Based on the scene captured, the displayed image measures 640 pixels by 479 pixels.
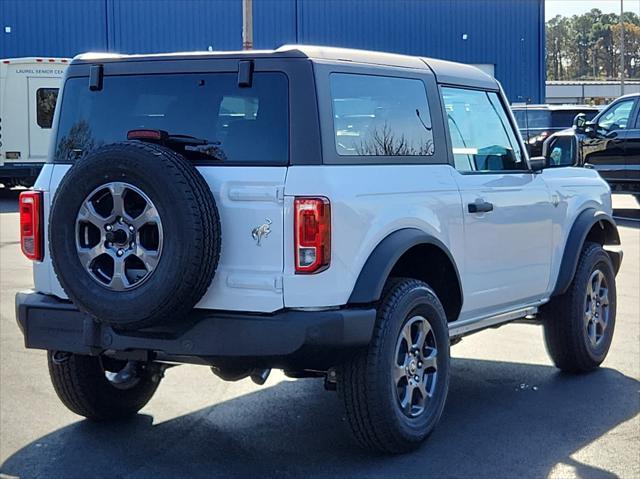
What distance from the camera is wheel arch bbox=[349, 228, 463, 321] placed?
466cm

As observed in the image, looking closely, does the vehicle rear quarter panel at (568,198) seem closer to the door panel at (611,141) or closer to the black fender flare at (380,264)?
the black fender flare at (380,264)

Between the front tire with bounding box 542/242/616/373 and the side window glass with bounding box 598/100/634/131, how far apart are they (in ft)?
33.5

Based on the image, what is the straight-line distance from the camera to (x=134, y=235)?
4.50m

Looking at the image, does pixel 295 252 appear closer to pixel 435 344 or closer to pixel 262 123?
pixel 262 123

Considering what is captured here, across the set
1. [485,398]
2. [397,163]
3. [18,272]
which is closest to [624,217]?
[18,272]

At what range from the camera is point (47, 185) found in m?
5.11

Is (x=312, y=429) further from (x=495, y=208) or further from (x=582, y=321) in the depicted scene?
(x=582, y=321)

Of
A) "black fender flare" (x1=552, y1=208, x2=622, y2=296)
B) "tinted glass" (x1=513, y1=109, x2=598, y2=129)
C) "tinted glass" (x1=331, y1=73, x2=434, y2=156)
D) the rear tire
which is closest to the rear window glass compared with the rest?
"tinted glass" (x1=331, y1=73, x2=434, y2=156)

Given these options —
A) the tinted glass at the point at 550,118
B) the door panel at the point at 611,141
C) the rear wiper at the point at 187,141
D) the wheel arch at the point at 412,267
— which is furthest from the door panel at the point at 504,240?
the tinted glass at the point at 550,118

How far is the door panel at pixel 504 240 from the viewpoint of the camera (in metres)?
5.63

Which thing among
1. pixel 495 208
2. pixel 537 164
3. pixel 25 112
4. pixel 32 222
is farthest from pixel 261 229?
pixel 25 112

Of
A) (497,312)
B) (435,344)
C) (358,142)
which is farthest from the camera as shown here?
(497,312)

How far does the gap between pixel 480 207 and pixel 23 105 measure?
59.0ft

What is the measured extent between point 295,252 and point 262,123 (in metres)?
0.64
